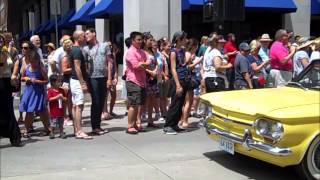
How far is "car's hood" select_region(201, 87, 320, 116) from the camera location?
6.00 meters

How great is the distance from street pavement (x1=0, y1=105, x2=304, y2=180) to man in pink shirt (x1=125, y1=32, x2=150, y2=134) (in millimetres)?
549

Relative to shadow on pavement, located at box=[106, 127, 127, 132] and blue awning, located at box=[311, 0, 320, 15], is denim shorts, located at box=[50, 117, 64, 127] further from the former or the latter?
blue awning, located at box=[311, 0, 320, 15]

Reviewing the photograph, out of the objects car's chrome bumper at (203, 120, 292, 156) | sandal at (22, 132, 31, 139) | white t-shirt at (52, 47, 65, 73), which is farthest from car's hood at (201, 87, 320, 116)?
white t-shirt at (52, 47, 65, 73)

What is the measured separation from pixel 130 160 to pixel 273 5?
1055 cm

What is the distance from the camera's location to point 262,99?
641 centimetres

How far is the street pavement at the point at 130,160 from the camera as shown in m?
6.48

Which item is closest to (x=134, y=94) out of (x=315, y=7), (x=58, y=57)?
(x=58, y=57)

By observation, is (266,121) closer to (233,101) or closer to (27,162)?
(233,101)

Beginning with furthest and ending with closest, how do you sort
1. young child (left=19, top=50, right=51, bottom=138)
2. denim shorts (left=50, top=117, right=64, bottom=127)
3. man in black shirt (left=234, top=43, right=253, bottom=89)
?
1. man in black shirt (left=234, top=43, right=253, bottom=89)
2. denim shorts (left=50, top=117, right=64, bottom=127)
3. young child (left=19, top=50, right=51, bottom=138)

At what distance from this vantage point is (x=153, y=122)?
1029 cm

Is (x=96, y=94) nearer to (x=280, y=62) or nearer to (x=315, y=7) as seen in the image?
(x=280, y=62)

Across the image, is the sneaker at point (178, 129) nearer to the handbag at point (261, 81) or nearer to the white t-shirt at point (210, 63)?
the white t-shirt at point (210, 63)

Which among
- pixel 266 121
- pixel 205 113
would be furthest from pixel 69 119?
pixel 266 121

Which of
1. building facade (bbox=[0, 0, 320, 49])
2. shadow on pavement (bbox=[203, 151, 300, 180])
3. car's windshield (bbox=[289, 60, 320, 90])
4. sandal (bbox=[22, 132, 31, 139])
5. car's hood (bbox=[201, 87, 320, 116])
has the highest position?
building facade (bbox=[0, 0, 320, 49])
